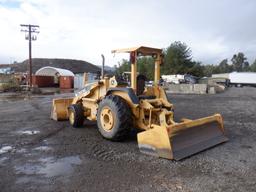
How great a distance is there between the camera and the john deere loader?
19.0ft

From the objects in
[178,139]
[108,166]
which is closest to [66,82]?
[178,139]

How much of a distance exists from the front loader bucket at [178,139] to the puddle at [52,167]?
141 cm

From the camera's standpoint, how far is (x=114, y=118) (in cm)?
676

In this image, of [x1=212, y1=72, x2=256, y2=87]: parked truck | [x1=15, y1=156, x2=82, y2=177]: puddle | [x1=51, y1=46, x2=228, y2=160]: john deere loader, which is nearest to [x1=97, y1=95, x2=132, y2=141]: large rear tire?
[x1=51, y1=46, x2=228, y2=160]: john deere loader

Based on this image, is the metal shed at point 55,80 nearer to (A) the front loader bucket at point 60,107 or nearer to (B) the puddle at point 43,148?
(A) the front loader bucket at point 60,107

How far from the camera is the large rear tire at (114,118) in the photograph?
6.62 m

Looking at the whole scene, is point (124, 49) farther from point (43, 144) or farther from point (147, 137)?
point (43, 144)

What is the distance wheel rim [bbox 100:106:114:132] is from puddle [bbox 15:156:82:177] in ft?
4.38

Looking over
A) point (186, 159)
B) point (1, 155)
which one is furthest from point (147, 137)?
point (1, 155)

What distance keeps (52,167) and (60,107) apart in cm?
488

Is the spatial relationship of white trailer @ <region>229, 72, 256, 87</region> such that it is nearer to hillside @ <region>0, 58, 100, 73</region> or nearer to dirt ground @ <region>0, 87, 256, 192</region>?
hillside @ <region>0, 58, 100, 73</region>

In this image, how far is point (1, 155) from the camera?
19.8 feet

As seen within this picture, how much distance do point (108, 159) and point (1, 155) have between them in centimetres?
223

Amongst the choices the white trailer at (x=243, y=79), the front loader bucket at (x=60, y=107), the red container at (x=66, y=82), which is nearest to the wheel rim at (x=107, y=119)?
the front loader bucket at (x=60, y=107)
